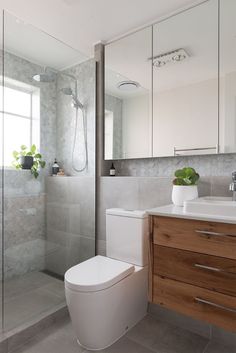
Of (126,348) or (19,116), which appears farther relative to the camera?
(19,116)

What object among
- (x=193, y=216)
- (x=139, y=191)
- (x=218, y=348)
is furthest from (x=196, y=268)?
(x=139, y=191)

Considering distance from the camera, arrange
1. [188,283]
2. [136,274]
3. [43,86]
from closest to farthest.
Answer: [188,283] → [136,274] → [43,86]

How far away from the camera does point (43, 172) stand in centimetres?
210

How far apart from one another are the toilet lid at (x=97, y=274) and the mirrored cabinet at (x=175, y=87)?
0.92 meters

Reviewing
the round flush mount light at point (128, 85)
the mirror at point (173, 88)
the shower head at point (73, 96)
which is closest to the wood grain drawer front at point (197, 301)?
the mirror at point (173, 88)

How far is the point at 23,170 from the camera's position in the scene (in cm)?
199

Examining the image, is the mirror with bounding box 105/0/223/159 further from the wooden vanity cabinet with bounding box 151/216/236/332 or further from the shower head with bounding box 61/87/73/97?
the wooden vanity cabinet with bounding box 151/216/236/332

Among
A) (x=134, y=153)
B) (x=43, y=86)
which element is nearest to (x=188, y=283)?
(x=134, y=153)

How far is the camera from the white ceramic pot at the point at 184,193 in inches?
62.9

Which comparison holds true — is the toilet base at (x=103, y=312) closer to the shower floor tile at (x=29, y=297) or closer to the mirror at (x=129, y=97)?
the shower floor tile at (x=29, y=297)

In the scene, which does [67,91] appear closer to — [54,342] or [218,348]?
[54,342]

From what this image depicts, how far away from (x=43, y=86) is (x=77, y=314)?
1.84 m

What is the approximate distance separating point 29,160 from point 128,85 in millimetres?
1097

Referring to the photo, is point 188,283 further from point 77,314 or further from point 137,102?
point 137,102
